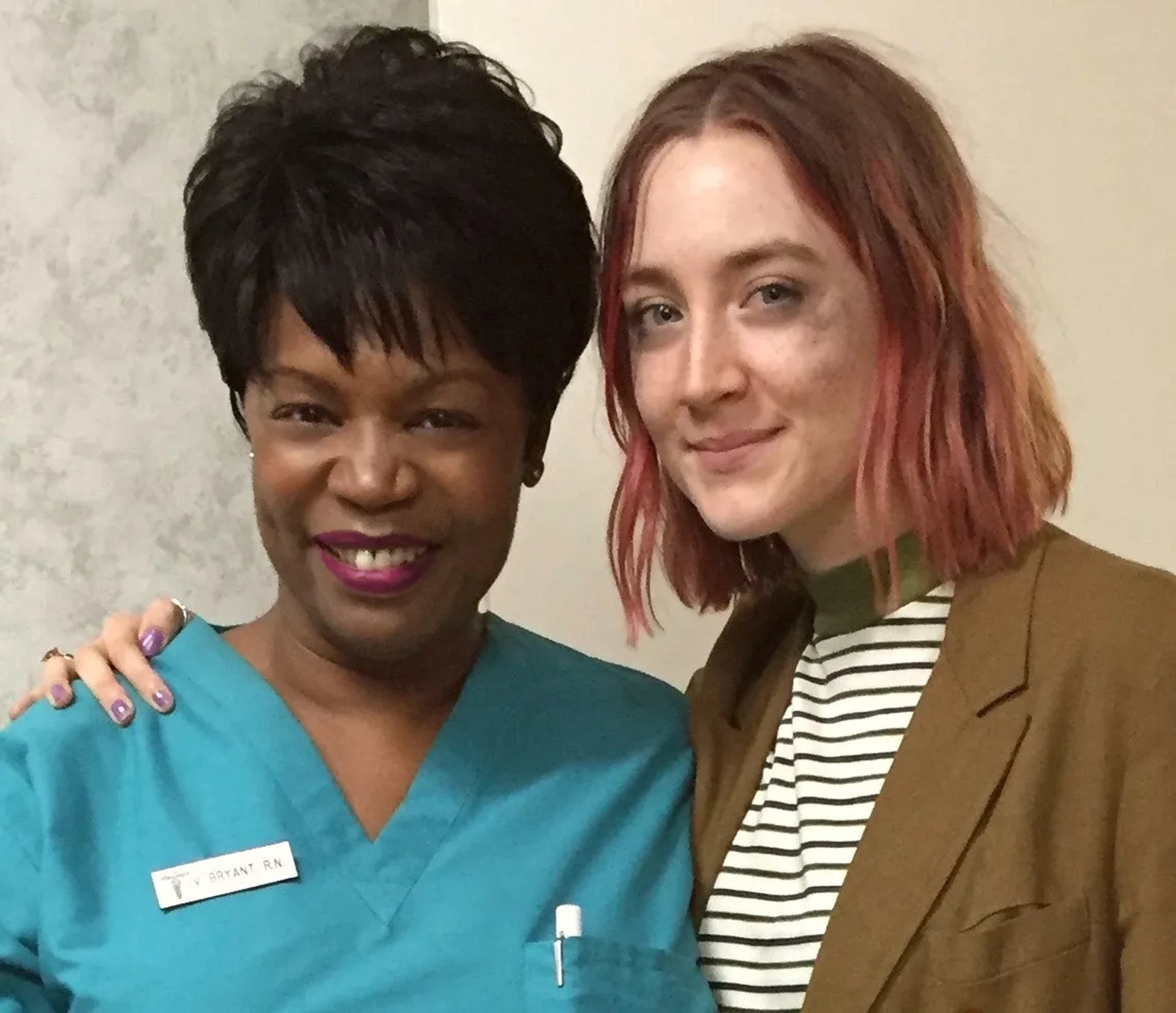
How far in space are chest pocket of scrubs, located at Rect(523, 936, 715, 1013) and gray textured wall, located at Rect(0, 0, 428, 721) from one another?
620 millimetres

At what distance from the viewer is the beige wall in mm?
1342

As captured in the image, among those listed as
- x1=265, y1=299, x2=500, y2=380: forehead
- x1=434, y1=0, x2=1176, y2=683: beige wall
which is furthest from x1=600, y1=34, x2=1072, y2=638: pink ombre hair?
x1=434, y1=0, x2=1176, y2=683: beige wall

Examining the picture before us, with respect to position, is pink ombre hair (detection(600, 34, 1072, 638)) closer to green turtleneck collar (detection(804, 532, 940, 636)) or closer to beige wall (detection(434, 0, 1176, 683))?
green turtleneck collar (detection(804, 532, 940, 636))

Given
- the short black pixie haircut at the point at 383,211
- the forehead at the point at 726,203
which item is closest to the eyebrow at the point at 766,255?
the forehead at the point at 726,203

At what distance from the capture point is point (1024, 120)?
1428 mm

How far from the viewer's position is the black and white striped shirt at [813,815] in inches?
34.4

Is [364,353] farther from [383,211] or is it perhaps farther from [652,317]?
[652,317]

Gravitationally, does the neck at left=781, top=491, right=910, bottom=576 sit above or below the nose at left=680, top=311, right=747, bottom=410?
below

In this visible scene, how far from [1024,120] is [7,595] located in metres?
1.22

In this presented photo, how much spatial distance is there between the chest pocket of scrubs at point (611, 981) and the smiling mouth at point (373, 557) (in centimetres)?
28

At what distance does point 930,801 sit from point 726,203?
0.43m

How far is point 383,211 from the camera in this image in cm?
84

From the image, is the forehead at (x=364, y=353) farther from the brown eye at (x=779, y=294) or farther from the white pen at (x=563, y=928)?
the white pen at (x=563, y=928)

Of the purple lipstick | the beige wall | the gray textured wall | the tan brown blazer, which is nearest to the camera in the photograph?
the tan brown blazer
